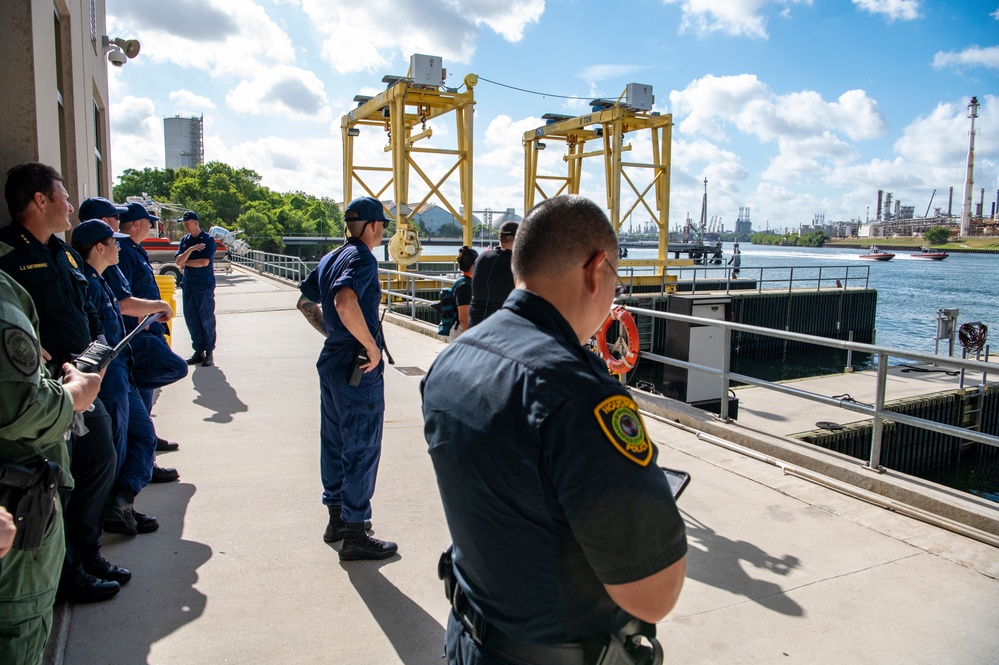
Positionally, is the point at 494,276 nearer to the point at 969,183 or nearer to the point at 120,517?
the point at 120,517

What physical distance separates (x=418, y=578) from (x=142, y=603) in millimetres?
1278

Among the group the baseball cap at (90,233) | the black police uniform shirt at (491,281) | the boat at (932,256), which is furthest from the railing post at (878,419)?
the boat at (932,256)

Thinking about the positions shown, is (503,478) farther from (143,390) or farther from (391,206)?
(391,206)

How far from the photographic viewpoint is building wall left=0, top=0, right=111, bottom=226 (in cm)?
366

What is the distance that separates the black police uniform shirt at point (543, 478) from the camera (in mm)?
1196

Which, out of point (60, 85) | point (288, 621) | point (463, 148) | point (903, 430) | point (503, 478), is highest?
point (463, 148)

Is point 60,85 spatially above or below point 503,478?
above

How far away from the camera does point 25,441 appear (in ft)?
6.31

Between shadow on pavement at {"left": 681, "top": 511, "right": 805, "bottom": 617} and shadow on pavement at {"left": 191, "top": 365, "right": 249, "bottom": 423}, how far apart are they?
171 inches

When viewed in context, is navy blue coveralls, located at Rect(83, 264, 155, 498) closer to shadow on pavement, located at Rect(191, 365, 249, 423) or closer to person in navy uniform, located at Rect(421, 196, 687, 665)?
shadow on pavement, located at Rect(191, 365, 249, 423)

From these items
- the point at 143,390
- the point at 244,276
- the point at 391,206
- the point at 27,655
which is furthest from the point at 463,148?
the point at 27,655

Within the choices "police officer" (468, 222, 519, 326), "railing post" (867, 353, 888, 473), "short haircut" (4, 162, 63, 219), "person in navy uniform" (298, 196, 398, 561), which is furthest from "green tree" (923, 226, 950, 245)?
"short haircut" (4, 162, 63, 219)

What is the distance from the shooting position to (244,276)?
26672mm

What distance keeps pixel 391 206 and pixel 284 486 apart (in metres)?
17.5
